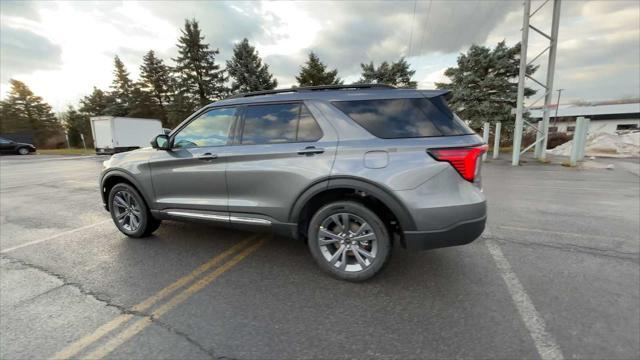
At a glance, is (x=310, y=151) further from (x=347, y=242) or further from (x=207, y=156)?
(x=207, y=156)

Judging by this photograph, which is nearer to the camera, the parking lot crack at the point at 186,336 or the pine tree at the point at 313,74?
the parking lot crack at the point at 186,336

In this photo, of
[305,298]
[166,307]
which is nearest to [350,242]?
[305,298]

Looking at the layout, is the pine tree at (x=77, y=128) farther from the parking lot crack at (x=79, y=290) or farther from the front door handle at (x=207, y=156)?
the front door handle at (x=207, y=156)

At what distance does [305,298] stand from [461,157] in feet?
6.29

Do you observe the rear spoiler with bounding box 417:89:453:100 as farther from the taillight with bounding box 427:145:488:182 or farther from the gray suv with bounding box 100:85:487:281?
the taillight with bounding box 427:145:488:182

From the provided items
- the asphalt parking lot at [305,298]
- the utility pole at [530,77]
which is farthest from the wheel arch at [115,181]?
the utility pole at [530,77]

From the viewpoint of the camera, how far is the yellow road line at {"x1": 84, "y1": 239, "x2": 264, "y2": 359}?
207 cm

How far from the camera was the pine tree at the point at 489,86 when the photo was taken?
18891 millimetres

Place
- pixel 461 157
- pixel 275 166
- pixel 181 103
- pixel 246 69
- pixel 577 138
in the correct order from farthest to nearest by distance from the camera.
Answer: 1. pixel 181 103
2. pixel 246 69
3. pixel 577 138
4. pixel 275 166
5. pixel 461 157

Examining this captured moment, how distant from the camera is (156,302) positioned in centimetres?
262

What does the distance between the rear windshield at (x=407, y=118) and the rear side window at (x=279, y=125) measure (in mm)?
480

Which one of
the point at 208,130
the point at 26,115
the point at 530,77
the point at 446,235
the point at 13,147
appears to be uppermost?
the point at 26,115

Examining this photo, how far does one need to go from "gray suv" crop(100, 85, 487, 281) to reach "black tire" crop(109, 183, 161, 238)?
65cm

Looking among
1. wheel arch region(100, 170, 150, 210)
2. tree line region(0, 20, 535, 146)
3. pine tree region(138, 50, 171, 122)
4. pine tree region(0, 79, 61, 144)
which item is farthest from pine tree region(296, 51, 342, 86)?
pine tree region(0, 79, 61, 144)
